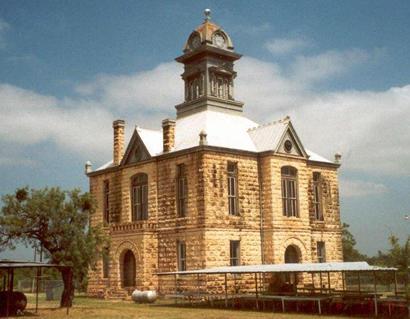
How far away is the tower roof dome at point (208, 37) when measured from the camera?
164 ft

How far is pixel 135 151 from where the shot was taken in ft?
151

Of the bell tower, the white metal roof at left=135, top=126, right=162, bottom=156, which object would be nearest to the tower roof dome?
the bell tower

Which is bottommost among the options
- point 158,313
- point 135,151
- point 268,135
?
point 158,313

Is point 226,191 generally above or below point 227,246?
above

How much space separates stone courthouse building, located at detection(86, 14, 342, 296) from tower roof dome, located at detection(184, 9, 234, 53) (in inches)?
21.7

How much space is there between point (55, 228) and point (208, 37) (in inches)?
895

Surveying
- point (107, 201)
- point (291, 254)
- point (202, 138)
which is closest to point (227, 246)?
point (291, 254)

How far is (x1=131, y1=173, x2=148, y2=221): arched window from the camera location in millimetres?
44875

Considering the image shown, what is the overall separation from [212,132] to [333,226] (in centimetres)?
1347

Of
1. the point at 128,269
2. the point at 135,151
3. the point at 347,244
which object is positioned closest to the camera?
the point at 128,269

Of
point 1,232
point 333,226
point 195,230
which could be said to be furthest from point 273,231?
point 1,232

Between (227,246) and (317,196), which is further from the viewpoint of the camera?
(317,196)

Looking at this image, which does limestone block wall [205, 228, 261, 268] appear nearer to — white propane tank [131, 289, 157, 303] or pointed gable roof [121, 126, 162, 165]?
white propane tank [131, 289, 157, 303]

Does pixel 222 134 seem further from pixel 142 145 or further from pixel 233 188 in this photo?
pixel 142 145
